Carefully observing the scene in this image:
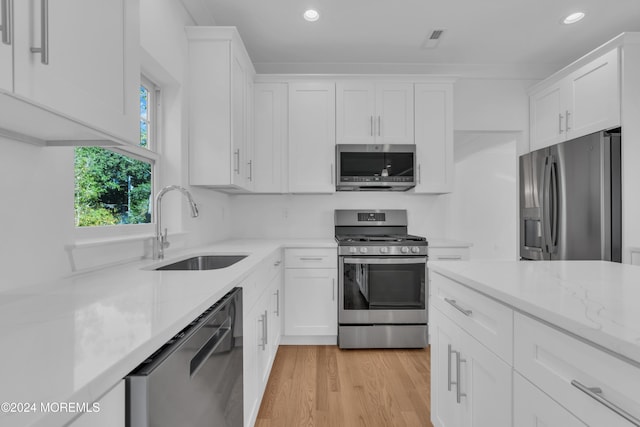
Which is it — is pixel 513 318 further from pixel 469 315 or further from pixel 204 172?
pixel 204 172

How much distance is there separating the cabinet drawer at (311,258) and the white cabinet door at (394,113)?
1188mm

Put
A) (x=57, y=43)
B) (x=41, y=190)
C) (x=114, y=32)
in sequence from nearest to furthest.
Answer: (x=57, y=43)
(x=114, y=32)
(x=41, y=190)

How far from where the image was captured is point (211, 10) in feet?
8.43

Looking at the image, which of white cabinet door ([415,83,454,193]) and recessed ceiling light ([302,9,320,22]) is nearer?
recessed ceiling light ([302,9,320,22])

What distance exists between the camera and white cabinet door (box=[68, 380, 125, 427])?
480 millimetres

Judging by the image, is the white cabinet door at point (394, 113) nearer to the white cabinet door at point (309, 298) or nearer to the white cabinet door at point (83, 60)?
the white cabinet door at point (309, 298)

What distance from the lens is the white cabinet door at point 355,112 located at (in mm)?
3109

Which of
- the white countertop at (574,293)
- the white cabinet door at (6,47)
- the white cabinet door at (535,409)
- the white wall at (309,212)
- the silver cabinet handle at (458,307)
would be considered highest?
the white cabinet door at (6,47)

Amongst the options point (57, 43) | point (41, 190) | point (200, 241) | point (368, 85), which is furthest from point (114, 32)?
point (368, 85)

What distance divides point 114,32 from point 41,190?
1.99 ft

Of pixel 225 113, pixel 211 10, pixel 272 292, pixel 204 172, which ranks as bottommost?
pixel 272 292

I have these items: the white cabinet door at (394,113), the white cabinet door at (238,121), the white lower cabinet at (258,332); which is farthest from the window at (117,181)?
the white cabinet door at (394,113)

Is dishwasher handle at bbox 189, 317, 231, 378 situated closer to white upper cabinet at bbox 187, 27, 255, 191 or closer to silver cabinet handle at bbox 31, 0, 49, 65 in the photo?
silver cabinet handle at bbox 31, 0, 49, 65

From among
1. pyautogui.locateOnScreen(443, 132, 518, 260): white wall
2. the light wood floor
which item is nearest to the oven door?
the light wood floor
